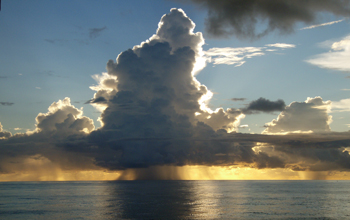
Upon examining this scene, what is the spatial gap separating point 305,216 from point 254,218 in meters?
20.1

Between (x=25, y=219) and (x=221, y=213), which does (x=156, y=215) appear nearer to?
(x=221, y=213)

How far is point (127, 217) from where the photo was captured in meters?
90.3

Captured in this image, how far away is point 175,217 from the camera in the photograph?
9062cm

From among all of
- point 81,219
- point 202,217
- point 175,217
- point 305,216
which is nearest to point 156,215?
point 175,217

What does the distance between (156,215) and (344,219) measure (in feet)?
207

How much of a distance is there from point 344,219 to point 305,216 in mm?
12036

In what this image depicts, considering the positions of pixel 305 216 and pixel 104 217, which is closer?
pixel 104 217

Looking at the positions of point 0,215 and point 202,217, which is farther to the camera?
point 0,215

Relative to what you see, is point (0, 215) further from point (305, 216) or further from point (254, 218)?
point (305, 216)

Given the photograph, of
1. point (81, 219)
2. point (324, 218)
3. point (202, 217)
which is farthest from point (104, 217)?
point (324, 218)

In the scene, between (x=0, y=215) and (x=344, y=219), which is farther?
(x=0, y=215)

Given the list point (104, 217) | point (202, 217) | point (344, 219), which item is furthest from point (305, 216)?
point (104, 217)

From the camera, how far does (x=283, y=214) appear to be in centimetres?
10200

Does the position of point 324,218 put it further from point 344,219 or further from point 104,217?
point 104,217
